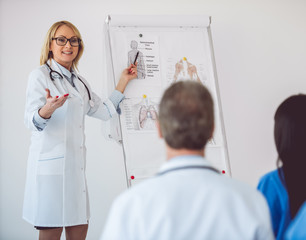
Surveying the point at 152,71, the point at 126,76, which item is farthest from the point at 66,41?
the point at 152,71

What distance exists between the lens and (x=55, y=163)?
1881 millimetres

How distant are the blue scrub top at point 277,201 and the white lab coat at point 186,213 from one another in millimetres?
416

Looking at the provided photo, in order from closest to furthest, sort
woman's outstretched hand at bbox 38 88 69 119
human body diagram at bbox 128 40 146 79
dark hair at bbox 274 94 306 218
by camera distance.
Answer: dark hair at bbox 274 94 306 218
woman's outstretched hand at bbox 38 88 69 119
human body diagram at bbox 128 40 146 79

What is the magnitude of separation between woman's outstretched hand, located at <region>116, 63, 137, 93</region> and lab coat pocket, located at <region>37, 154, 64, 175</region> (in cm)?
64

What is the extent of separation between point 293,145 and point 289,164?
71 millimetres

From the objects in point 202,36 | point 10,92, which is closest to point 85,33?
point 10,92

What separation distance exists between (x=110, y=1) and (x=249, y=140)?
5.72ft

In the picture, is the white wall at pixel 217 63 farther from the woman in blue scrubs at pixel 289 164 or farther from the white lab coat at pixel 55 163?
the woman in blue scrubs at pixel 289 164

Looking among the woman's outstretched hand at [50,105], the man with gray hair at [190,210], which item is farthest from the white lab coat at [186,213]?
the woman's outstretched hand at [50,105]

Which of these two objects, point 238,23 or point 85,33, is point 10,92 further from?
point 238,23

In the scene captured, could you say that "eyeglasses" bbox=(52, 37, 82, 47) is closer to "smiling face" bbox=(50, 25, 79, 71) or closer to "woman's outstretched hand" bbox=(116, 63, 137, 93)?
"smiling face" bbox=(50, 25, 79, 71)

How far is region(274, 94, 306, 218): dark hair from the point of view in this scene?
1173 mm

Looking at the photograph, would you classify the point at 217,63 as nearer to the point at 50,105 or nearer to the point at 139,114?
the point at 139,114

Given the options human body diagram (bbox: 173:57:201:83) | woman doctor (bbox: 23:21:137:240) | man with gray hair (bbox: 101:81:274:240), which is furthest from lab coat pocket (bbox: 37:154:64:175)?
man with gray hair (bbox: 101:81:274:240)
